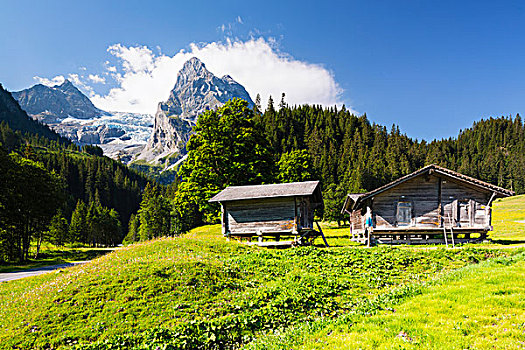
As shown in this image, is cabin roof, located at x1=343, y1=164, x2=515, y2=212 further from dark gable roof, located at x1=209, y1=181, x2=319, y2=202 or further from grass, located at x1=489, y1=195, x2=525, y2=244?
dark gable roof, located at x1=209, y1=181, x2=319, y2=202

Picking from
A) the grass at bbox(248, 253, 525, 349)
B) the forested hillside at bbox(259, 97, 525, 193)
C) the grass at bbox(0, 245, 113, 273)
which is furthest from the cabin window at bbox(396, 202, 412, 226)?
the forested hillside at bbox(259, 97, 525, 193)

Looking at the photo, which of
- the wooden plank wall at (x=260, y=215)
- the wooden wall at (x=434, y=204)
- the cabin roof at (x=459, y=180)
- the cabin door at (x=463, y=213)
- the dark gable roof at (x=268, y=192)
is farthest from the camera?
the wooden plank wall at (x=260, y=215)

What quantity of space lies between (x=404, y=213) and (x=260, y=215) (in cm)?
1411

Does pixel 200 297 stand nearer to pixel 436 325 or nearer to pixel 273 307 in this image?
pixel 273 307

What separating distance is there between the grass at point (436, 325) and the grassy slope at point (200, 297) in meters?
1.60

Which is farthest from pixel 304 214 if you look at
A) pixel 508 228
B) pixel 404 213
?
pixel 508 228

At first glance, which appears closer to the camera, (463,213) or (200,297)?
(200,297)

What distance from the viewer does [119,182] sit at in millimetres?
169500

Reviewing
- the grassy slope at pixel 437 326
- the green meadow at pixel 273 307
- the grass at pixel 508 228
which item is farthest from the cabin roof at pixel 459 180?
the grassy slope at pixel 437 326

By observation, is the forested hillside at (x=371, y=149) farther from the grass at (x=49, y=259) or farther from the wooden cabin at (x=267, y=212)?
the grass at (x=49, y=259)

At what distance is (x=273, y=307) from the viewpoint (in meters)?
9.93

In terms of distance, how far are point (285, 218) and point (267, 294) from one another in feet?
48.8

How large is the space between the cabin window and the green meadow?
35.1 feet

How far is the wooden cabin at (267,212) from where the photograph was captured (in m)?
25.7
